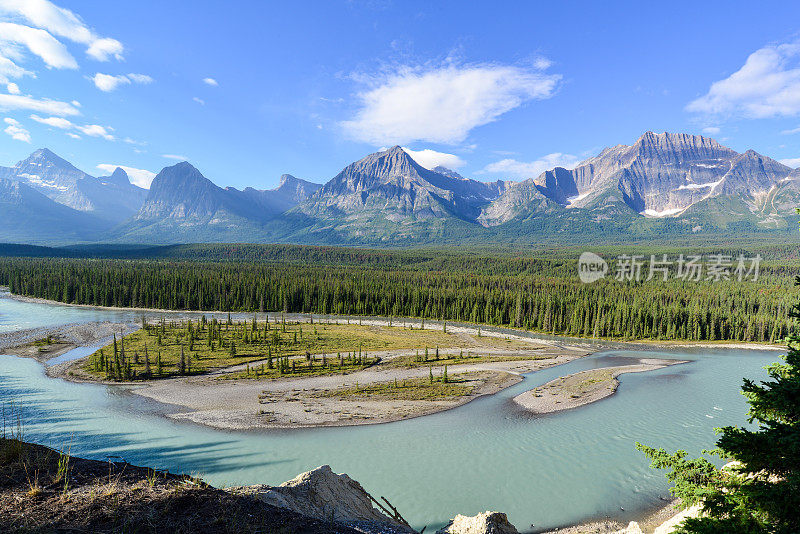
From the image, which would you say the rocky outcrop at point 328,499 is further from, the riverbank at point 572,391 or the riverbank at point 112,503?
the riverbank at point 572,391

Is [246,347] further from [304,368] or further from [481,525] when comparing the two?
[481,525]

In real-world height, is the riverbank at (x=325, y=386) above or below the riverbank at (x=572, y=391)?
below

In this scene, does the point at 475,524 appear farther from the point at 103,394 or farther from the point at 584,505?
A: the point at 103,394

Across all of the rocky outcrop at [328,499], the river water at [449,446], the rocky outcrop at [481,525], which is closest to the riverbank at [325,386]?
the river water at [449,446]

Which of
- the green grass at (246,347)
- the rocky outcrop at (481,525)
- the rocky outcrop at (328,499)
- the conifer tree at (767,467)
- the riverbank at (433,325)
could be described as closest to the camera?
the conifer tree at (767,467)

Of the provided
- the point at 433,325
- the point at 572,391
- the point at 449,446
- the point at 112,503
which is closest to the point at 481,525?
the point at 112,503

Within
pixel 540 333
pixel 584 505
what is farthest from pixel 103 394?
pixel 540 333

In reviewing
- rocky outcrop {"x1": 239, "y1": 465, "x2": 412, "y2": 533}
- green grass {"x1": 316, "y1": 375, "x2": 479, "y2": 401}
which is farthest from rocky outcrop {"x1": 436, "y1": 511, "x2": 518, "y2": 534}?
green grass {"x1": 316, "y1": 375, "x2": 479, "y2": 401}
